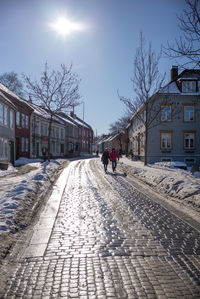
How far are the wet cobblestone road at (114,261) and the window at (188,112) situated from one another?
2550cm

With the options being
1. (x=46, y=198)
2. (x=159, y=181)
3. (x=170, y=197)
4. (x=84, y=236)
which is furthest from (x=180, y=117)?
(x=84, y=236)

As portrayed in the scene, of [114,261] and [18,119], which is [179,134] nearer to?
[18,119]

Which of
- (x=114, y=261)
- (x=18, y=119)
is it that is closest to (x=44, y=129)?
(x=18, y=119)

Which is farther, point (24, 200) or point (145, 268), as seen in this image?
point (24, 200)

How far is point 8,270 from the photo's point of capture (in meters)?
3.32

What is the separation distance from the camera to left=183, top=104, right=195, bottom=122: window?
2933 cm

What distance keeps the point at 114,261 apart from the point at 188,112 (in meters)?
28.5

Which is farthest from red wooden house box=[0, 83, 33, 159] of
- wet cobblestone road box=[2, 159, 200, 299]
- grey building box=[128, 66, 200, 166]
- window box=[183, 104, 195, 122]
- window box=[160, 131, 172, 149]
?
wet cobblestone road box=[2, 159, 200, 299]

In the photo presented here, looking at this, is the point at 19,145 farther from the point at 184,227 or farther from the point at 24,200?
the point at 184,227

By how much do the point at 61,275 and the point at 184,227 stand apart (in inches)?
122

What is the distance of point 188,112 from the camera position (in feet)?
96.6

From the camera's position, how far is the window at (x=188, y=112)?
29.3 m

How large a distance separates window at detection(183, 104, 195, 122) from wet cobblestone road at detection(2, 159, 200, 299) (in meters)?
25.5

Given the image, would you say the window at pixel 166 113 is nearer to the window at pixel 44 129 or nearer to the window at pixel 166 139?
the window at pixel 166 139
